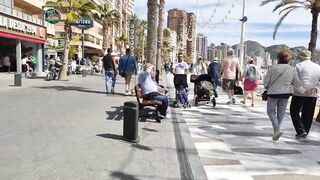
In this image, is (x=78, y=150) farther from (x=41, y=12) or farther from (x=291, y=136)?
(x=41, y=12)

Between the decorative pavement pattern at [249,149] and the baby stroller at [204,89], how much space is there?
212cm

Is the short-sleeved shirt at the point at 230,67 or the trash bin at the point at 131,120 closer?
the trash bin at the point at 131,120

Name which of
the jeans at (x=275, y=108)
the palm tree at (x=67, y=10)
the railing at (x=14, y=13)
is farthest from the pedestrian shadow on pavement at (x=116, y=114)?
the railing at (x=14, y=13)

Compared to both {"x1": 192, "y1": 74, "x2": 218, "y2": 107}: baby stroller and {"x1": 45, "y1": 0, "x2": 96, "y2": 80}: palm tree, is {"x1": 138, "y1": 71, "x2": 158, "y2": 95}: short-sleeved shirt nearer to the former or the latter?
{"x1": 192, "y1": 74, "x2": 218, "y2": 107}: baby stroller

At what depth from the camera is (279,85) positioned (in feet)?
26.9

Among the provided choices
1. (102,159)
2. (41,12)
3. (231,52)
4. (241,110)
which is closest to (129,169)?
(102,159)

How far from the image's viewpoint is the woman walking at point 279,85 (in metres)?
8.21

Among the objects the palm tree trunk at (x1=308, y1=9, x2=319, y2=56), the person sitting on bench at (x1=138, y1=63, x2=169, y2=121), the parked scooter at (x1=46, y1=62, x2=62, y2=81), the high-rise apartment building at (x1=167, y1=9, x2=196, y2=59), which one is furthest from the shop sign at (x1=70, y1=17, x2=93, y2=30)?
the high-rise apartment building at (x1=167, y1=9, x2=196, y2=59)

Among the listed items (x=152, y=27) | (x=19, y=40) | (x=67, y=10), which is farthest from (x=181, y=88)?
(x=19, y=40)

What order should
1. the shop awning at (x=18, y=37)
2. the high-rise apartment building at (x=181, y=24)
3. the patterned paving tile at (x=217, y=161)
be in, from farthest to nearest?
1. the high-rise apartment building at (x=181, y=24)
2. the shop awning at (x=18, y=37)
3. the patterned paving tile at (x=217, y=161)

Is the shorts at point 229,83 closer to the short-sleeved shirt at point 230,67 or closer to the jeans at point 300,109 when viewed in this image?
the short-sleeved shirt at point 230,67

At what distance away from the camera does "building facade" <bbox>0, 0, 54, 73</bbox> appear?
100.0ft

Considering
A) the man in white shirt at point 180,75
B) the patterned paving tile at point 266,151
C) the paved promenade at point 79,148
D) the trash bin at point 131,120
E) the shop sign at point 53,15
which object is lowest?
the patterned paving tile at point 266,151

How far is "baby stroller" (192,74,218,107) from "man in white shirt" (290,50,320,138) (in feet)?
18.2
